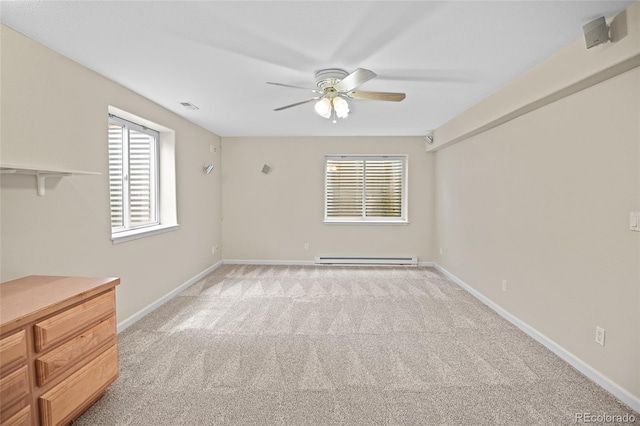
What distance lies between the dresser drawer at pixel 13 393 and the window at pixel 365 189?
15.8 ft

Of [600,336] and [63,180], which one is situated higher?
[63,180]

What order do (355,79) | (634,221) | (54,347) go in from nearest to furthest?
1. (54,347)
2. (634,221)
3. (355,79)

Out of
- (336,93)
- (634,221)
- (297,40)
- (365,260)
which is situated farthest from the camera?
(365,260)

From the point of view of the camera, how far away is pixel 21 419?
1485 mm

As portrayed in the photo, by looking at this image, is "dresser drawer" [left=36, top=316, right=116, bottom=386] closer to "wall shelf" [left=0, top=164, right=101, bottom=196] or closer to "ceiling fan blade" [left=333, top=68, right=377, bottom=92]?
"wall shelf" [left=0, top=164, right=101, bottom=196]

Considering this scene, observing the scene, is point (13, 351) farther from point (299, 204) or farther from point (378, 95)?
point (299, 204)

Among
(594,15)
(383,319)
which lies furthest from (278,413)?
(594,15)

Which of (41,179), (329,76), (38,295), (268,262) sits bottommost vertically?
(268,262)

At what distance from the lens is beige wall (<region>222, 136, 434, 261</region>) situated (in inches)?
233

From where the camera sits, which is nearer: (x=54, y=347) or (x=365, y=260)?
(x=54, y=347)

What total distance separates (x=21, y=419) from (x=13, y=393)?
0.15m

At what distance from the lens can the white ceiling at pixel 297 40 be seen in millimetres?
1855

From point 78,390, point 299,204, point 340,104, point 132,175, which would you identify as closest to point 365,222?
point 299,204

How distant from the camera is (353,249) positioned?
19.7ft
